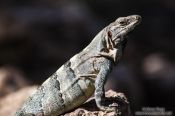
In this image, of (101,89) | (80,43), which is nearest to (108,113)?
(101,89)

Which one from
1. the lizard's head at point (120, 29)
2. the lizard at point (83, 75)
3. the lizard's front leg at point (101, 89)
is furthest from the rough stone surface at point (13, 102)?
the lizard's head at point (120, 29)

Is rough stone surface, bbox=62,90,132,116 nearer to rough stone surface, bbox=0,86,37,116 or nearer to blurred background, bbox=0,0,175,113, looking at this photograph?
rough stone surface, bbox=0,86,37,116

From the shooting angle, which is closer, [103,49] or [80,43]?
[103,49]

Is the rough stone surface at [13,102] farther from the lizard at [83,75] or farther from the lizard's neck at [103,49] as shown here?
the lizard's neck at [103,49]

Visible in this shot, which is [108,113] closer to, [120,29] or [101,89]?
[101,89]

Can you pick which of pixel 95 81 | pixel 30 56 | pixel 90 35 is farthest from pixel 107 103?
pixel 90 35

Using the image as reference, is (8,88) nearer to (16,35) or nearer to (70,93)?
(70,93)
